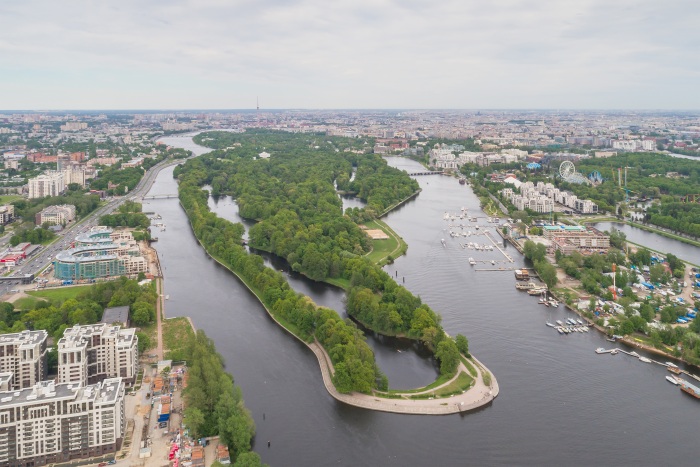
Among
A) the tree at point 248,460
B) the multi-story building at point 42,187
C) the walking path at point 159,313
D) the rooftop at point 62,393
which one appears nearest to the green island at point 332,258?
the walking path at point 159,313

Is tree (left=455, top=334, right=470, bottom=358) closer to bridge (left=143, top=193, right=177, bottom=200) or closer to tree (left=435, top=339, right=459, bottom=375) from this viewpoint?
tree (left=435, top=339, right=459, bottom=375)

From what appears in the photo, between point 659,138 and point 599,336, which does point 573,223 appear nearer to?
point 599,336

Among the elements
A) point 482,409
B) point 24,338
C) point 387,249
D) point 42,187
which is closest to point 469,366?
point 482,409

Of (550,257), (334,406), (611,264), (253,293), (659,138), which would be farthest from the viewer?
(659,138)

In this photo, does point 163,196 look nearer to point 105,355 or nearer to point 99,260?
point 99,260

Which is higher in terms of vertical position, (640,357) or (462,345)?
(462,345)

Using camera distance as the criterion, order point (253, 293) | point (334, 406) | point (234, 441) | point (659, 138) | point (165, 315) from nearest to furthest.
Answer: point (234, 441)
point (334, 406)
point (165, 315)
point (253, 293)
point (659, 138)

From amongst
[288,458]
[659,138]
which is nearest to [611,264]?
[288,458]
